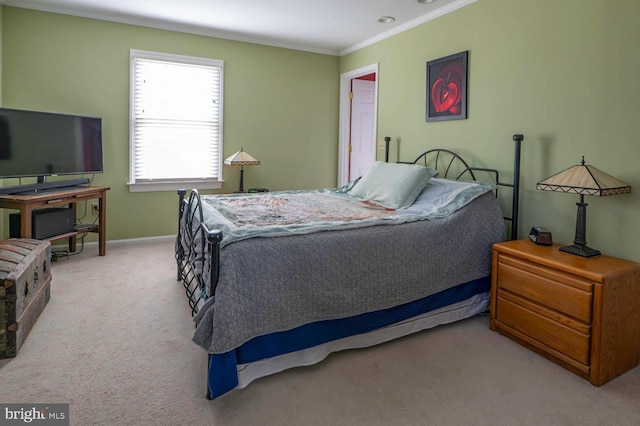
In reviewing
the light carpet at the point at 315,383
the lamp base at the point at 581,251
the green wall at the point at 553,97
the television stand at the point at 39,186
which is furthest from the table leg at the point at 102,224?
the lamp base at the point at 581,251

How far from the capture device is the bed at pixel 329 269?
185 cm

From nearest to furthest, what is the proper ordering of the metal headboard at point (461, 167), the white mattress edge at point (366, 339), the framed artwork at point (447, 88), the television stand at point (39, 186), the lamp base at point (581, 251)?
the white mattress edge at point (366, 339) < the lamp base at point (581, 251) < the metal headboard at point (461, 167) < the television stand at point (39, 186) < the framed artwork at point (447, 88)

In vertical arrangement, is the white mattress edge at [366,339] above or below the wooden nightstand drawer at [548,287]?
below

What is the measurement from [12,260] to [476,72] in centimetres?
363

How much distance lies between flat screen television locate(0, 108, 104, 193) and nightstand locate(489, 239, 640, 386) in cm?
395

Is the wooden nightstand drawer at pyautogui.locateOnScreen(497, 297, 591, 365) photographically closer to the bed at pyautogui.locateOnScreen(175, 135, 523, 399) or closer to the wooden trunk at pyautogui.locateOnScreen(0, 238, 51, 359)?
the bed at pyautogui.locateOnScreen(175, 135, 523, 399)

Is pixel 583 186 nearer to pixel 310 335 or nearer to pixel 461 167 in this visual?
pixel 461 167

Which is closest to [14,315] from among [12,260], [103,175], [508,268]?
[12,260]

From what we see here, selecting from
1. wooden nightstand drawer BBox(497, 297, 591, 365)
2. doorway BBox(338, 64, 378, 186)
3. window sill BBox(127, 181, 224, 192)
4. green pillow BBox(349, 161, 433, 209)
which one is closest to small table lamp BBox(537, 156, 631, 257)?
wooden nightstand drawer BBox(497, 297, 591, 365)

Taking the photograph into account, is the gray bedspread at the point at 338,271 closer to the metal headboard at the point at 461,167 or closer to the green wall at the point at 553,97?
the metal headboard at the point at 461,167

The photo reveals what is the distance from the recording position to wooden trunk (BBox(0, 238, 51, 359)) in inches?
82.6

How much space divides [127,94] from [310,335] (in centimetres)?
365

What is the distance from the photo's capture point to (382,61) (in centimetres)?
458

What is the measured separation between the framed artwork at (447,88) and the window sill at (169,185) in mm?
2675
